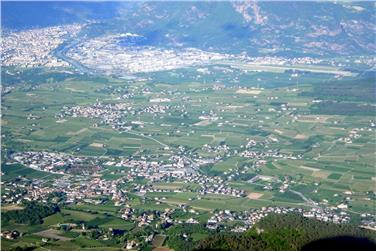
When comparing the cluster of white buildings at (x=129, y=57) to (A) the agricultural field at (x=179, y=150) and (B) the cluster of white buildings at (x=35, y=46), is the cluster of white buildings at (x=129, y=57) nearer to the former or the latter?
(B) the cluster of white buildings at (x=35, y=46)

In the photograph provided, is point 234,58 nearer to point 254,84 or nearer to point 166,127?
point 254,84

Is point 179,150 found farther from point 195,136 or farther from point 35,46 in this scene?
point 35,46

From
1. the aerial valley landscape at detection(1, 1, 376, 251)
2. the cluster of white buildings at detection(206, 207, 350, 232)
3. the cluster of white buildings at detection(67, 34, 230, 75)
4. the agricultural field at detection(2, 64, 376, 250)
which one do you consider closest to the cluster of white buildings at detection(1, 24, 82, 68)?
the aerial valley landscape at detection(1, 1, 376, 251)

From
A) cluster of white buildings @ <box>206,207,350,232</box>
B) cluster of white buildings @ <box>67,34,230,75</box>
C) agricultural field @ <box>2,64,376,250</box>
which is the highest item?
cluster of white buildings @ <box>67,34,230,75</box>

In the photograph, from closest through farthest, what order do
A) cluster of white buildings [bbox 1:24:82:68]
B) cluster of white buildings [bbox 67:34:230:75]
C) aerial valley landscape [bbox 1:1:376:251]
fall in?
aerial valley landscape [bbox 1:1:376:251] → cluster of white buildings [bbox 1:24:82:68] → cluster of white buildings [bbox 67:34:230:75]

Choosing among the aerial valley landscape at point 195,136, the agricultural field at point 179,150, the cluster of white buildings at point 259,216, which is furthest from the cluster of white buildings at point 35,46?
the cluster of white buildings at point 259,216

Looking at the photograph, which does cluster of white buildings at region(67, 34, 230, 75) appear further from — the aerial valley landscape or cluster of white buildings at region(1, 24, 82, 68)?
cluster of white buildings at region(1, 24, 82, 68)

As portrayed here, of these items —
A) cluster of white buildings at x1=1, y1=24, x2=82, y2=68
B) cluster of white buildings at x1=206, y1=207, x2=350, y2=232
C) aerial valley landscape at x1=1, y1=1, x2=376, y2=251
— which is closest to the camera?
aerial valley landscape at x1=1, y1=1, x2=376, y2=251

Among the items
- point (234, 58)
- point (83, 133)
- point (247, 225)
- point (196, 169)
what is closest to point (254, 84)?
point (234, 58)
